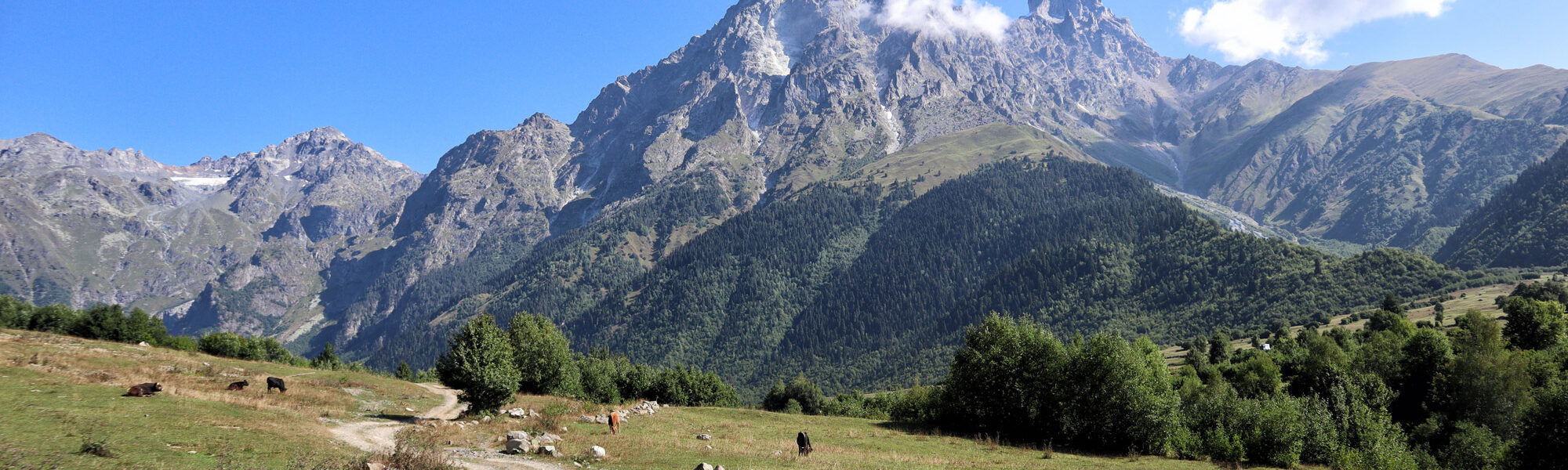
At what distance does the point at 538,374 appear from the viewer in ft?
232

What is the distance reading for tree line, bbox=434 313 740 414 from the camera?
48.1 meters

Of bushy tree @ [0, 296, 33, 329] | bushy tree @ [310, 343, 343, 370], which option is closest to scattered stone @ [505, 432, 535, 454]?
bushy tree @ [310, 343, 343, 370]

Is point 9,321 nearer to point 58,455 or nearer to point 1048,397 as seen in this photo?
point 58,455

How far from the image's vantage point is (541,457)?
31.7 m

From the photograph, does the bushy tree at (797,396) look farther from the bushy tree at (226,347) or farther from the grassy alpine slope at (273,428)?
the bushy tree at (226,347)

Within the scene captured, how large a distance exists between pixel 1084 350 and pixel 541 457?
159 ft

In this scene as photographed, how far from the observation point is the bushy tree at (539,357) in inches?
2731

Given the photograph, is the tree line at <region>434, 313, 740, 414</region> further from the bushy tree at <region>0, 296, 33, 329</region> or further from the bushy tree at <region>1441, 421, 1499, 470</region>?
the bushy tree at <region>1441, 421, 1499, 470</region>

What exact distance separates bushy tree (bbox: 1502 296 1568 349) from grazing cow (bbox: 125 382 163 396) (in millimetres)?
143511

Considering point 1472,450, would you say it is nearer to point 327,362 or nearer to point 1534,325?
point 1534,325

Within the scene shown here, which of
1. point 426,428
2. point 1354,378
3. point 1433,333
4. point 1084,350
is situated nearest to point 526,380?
point 426,428

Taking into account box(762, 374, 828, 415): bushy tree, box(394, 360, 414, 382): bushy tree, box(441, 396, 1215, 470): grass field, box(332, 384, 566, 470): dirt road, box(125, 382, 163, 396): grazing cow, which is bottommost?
box(762, 374, 828, 415): bushy tree

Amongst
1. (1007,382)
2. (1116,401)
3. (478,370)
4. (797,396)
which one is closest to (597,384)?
(478,370)

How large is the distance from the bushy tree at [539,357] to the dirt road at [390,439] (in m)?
14.4
